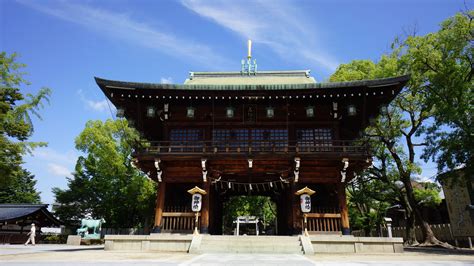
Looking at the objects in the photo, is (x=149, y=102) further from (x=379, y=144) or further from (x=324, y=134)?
(x=379, y=144)

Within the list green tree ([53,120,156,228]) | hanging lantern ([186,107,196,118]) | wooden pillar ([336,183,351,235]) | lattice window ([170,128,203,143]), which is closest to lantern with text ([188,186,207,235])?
lattice window ([170,128,203,143])

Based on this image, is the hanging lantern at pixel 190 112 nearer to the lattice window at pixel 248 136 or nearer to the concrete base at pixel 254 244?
the lattice window at pixel 248 136

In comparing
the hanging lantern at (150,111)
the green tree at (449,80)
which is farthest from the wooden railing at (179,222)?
the green tree at (449,80)

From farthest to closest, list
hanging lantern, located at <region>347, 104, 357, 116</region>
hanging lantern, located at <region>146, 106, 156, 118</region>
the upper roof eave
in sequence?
1. hanging lantern, located at <region>146, 106, 156, 118</region>
2. hanging lantern, located at <region>347, 104, 357, 116</region>
3. the upper roof eave

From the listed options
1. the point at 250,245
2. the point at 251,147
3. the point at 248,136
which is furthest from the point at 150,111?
the point at 250,245

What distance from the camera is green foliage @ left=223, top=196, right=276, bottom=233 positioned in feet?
135

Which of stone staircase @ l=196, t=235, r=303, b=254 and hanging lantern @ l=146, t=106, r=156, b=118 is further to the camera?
hanging lantern @ l=146, t=106, r=156, b=118

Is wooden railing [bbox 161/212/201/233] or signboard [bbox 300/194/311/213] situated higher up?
signboard [bbox 300/194/311/213]

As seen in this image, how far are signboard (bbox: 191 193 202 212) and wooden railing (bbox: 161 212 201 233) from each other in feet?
2.58

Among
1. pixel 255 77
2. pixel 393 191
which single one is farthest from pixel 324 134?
pixel 393 191

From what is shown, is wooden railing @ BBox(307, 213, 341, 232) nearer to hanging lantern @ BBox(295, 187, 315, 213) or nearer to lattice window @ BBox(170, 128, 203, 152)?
hanging lantern @ BBox(295, 187, 315, 213)

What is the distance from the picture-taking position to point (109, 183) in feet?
109

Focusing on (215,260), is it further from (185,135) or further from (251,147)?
(185,135)

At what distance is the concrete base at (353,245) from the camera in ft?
49.7
